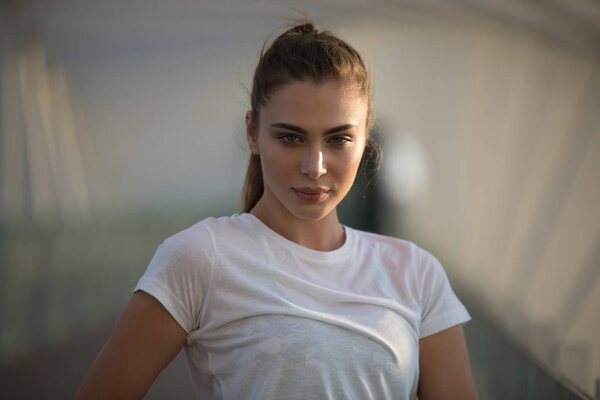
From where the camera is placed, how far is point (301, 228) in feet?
4.11

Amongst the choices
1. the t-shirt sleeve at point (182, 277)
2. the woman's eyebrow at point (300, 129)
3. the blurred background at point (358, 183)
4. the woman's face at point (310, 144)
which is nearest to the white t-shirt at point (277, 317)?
the t-shirt sleeve at point (182, 277)

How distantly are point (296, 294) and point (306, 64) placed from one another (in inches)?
18.2

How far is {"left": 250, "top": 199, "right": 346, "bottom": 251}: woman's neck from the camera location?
4.09 feet

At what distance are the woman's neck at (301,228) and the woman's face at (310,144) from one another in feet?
0.24

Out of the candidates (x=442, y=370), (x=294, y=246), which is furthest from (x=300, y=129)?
(x=442, y=370)

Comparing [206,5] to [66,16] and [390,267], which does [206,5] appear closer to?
[66,16]

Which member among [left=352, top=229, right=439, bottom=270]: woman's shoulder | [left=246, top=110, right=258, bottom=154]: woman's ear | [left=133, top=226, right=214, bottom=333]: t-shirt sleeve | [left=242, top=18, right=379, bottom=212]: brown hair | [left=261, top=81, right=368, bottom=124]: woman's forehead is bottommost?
[left=352, top=229, right=439, bottom=270]: woman's shoulder

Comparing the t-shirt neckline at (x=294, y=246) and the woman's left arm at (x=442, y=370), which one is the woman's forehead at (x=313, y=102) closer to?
the t-shirt neckline at (x=294, y=246)

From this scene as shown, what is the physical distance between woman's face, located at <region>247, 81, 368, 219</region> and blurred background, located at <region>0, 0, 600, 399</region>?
0.69m

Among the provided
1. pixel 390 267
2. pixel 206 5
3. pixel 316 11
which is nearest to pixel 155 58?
pixel 206 5

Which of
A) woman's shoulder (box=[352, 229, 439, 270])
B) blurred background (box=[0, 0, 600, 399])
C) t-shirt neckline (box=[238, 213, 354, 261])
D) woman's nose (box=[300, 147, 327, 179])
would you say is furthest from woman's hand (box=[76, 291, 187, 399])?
blurred background (box=[0, 0, 600, 399])

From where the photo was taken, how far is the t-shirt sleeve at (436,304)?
4.15 feet

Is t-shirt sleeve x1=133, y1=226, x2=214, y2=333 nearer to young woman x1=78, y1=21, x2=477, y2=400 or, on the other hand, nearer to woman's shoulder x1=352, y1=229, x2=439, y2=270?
young woman x1=78, y1=21, x2=477, y2=400

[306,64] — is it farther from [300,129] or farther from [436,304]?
[436,304]
